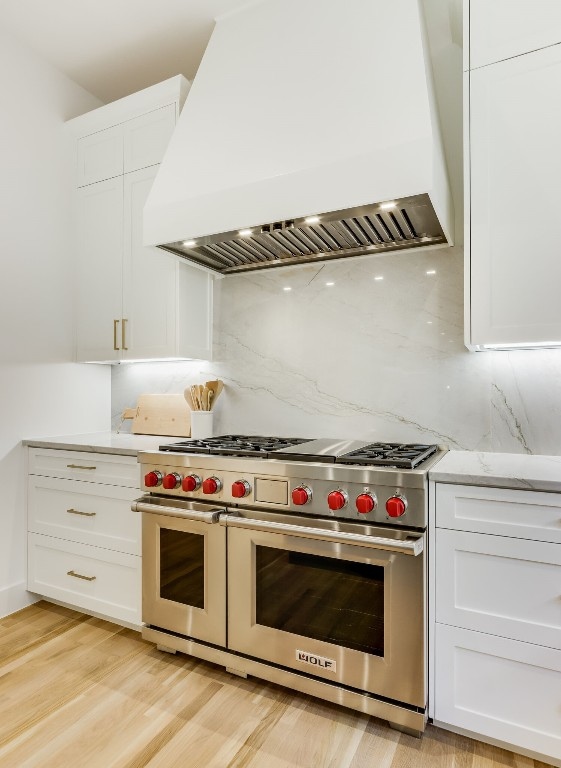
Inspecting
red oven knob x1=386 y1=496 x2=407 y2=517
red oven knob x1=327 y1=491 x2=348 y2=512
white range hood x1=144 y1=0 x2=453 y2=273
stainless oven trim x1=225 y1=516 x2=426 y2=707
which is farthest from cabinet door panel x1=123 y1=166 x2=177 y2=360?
red oven knob x1=386 y1=496 x2=407 y2=517

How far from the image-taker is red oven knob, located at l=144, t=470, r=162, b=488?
77.8 inches

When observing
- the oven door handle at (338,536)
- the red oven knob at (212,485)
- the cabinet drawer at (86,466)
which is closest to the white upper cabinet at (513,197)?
the oven door handle at (338,536)

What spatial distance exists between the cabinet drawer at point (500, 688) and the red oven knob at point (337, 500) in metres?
0.50

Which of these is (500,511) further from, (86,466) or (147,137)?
→ (147,137)

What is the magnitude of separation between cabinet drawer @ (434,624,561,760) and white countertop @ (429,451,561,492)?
0.48 m

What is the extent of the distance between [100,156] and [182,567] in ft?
7.58

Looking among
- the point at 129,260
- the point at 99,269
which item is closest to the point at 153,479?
the point at 129,260

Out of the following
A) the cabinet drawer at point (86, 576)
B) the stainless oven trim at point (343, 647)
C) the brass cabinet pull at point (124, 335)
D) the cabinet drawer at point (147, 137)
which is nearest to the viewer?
the stainless oven trim at point (343, 647)

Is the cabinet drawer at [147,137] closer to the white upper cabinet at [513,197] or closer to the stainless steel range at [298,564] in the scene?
the white upper cabinet at [513,197]

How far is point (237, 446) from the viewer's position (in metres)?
1.98

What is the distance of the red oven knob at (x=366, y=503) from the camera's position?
1511 millimetres

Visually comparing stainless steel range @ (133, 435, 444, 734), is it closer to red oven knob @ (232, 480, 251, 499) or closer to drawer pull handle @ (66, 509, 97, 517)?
red oven knob @ (232, 480, 251, 499)

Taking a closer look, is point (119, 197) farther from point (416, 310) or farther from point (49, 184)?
point (416, 310)

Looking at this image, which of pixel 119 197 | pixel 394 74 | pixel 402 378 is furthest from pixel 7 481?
pixel 394 74
